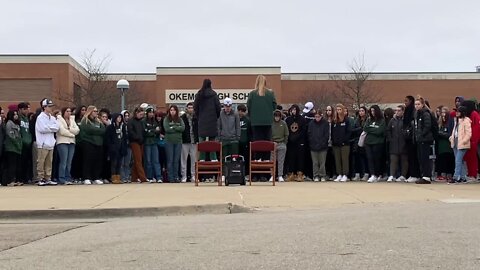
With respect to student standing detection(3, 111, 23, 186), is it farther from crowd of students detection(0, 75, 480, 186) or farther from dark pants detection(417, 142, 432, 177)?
dark pants detection(417, 142, 432, 177)

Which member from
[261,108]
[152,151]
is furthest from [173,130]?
[261,108]

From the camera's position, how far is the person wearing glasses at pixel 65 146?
17.2m

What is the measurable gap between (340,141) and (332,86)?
175ft

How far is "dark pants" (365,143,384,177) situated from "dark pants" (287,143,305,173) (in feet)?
5.72

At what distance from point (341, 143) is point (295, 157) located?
130cm

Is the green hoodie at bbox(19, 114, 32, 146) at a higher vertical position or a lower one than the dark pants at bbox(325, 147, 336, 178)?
higher

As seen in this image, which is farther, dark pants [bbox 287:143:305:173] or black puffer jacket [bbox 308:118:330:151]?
dark pants [bbox 287:143:305:173]

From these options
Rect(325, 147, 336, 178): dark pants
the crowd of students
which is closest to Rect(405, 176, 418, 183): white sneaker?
the crowd of students

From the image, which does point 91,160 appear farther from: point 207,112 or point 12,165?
point 207,112

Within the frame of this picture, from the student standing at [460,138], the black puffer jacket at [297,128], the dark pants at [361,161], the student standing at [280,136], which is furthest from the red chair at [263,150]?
the student standing at [460,138]

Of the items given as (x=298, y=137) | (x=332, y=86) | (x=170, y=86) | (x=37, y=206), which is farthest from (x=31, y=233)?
(x=332, y=86)

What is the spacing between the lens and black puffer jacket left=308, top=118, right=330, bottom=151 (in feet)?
59.2

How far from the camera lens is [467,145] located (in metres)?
16.6

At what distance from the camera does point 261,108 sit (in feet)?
55.5
